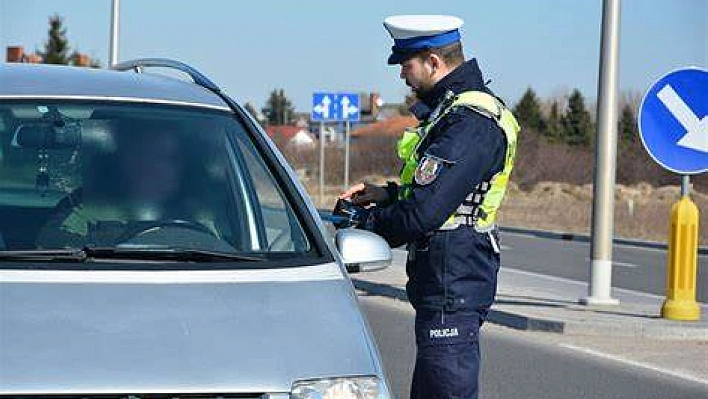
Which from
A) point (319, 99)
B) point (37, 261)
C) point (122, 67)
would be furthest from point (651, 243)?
point (37, 261)

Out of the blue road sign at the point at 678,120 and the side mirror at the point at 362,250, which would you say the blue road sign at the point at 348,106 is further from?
the side mirror at the point at 362,250

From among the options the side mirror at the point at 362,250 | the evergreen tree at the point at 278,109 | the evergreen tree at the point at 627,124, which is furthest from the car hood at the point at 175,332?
the evergreen tree at the point at 278,109

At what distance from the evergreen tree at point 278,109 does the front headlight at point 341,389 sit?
152020mm

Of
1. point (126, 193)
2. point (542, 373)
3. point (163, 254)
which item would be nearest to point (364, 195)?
point (126, 193)

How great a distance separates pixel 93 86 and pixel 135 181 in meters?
0.52

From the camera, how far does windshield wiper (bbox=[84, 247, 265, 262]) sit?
4789 mm

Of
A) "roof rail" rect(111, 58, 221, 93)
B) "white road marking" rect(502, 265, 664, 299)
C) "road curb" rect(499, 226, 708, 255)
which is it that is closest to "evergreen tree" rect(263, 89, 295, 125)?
"road curb" rect(499, 226, 708, 255)

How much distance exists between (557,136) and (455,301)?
280ft

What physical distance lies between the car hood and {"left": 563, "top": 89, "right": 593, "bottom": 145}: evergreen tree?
278ft

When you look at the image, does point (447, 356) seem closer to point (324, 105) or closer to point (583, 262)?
point (583, 262)

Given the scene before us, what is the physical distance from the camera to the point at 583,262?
22906 millimetres

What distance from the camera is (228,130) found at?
18.7ft

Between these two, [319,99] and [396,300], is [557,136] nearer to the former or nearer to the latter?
[319,99]

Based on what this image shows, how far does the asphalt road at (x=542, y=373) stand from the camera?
30.4ft
